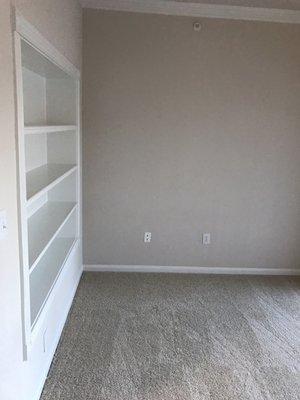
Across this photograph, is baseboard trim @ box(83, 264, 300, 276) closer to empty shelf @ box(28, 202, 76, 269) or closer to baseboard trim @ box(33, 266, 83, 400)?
baseboard trim @ box(33, 266, 83, 400)

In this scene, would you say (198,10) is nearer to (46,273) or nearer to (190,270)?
(190,270)

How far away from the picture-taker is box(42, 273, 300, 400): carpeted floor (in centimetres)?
222

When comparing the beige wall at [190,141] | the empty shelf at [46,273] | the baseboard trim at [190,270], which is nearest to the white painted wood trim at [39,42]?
the beige wall at [190,141]

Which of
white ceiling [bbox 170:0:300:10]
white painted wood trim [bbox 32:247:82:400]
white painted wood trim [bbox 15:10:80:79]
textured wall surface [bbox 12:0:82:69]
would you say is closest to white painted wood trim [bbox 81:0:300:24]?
white ceiling [bbox 170:0:300:10]

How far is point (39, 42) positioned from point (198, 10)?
211 centimetres

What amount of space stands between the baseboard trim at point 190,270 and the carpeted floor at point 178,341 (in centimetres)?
11

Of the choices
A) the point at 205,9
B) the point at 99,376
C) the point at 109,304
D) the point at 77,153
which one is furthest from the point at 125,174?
the point at 99,376

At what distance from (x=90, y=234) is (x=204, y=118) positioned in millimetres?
1645

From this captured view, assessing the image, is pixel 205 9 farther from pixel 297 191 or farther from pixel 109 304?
pixel 109 304

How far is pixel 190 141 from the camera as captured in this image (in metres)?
3.73

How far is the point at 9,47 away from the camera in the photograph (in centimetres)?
149

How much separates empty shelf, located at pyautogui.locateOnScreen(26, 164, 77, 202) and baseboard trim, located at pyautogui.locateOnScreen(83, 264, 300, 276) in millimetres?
1173

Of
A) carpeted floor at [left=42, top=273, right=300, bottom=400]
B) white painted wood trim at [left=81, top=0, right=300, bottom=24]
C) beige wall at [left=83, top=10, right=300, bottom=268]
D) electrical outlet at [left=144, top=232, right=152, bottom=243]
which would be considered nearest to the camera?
carpeted floor at [left=42, top=273, right=300, bottom=400]

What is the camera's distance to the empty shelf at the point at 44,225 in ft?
7.42
